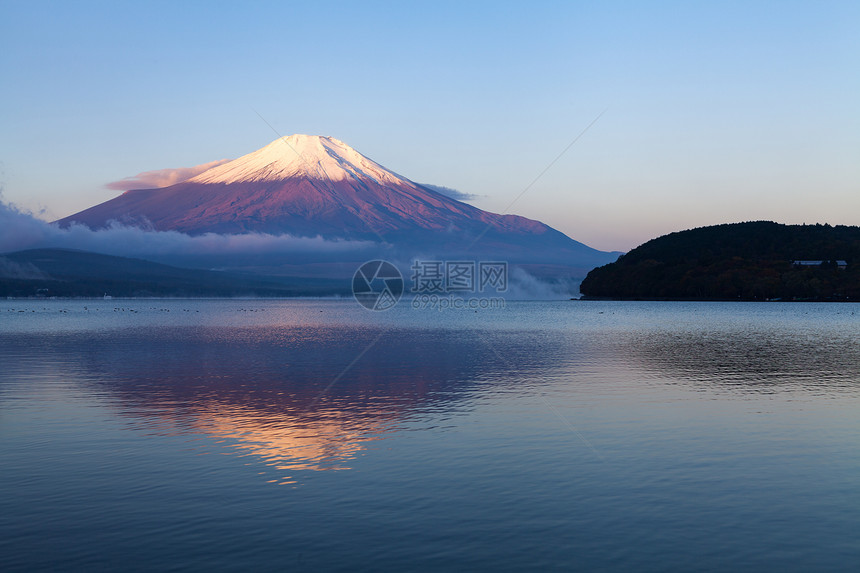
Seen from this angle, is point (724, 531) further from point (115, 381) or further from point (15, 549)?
point (115, 381)

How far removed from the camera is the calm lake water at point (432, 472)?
15.9m

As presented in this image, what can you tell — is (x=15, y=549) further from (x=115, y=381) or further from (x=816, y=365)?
(x=816, y=365)

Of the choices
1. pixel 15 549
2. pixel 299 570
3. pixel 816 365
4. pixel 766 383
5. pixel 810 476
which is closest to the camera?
pixel 299 570

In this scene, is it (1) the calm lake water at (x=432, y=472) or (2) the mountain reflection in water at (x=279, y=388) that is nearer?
(1) the calm lake water at (x=432, y=472)

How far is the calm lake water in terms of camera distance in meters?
15.9

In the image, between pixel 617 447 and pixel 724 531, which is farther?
pixel 617 447

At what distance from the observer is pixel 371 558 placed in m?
15.4

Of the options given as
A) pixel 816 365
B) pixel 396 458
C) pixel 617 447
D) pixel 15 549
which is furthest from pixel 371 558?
pixel 816 365

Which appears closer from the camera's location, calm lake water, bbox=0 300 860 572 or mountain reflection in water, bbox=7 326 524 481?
calm lake water, bbox=0 300 860 572

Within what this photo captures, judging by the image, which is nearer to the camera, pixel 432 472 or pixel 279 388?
pixel 432 472

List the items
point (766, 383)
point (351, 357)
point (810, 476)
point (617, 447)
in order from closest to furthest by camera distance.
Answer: point (810, 476) → point (617, 447) → point (766, 383) → point (351, 357)

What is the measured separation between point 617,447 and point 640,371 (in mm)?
26514

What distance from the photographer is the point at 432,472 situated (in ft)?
74.7

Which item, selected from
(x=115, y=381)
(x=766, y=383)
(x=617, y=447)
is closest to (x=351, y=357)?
(x=115, y=381)
